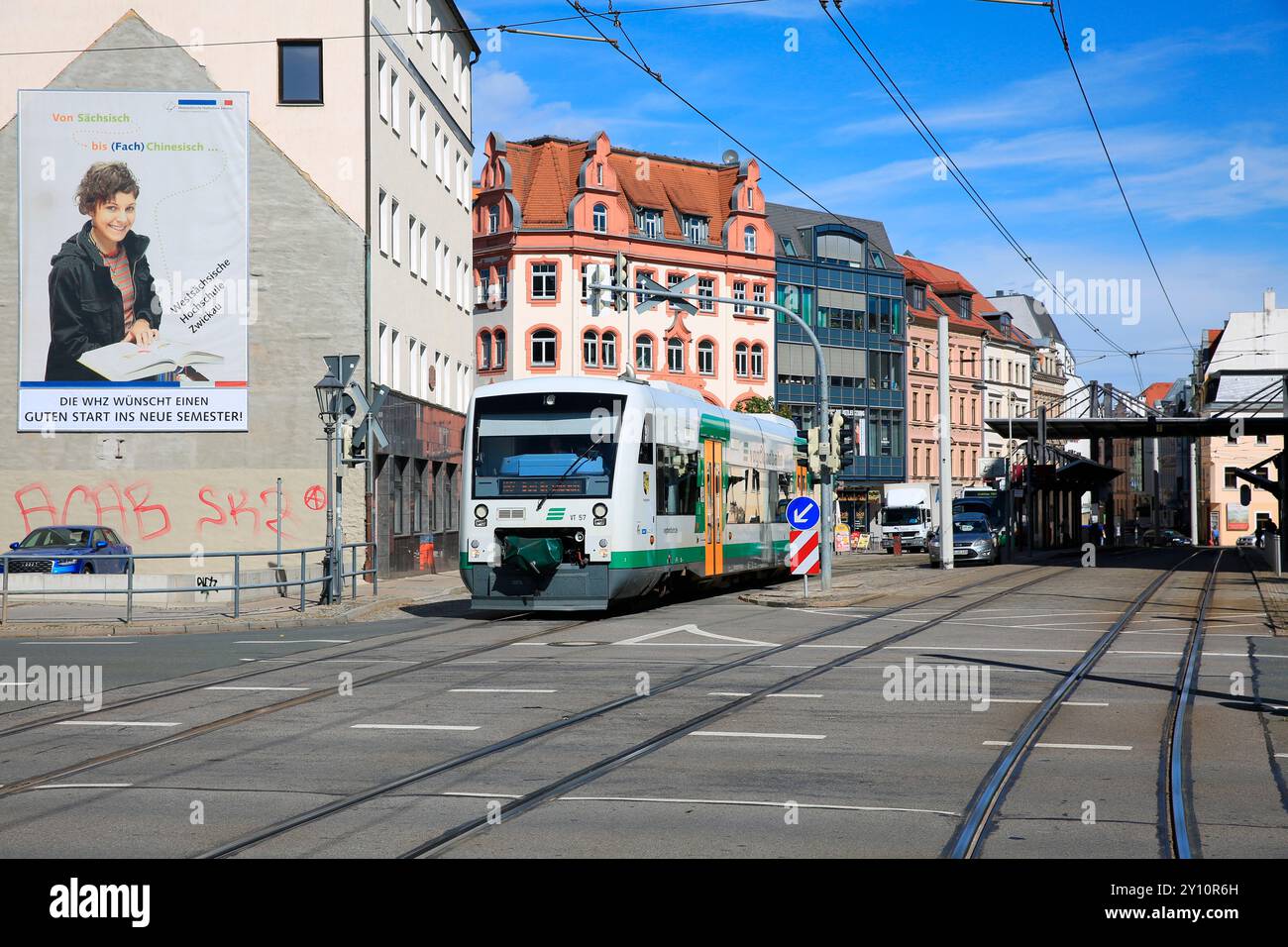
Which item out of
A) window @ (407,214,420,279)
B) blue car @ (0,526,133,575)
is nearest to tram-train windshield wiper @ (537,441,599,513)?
blue car @ (0,526,133,575)

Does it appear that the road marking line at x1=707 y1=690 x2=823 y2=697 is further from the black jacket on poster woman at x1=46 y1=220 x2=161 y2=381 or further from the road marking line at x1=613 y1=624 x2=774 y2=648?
the black jacket on poster woman at x1=46 y1=220 x2=161 y2=381

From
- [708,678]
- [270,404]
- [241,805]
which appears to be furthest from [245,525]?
[241,805]

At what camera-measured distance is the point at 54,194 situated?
36.9 m

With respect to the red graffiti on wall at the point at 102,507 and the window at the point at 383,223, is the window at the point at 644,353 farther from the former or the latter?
the red graffiti on wall at the point at 102,507

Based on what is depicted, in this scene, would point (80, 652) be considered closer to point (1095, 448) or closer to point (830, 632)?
point (830, 632)

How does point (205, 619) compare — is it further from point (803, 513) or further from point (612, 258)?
point (612, 258)

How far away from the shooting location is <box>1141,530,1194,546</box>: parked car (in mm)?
114812

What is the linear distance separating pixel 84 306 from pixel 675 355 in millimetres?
44160

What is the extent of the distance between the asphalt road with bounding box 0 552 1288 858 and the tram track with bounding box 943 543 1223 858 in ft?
0.27

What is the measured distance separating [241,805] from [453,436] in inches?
1598

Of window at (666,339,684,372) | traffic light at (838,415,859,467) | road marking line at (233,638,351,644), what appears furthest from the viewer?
window at (666,339,684,372)

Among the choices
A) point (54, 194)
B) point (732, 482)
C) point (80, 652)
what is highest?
point (54, 194)

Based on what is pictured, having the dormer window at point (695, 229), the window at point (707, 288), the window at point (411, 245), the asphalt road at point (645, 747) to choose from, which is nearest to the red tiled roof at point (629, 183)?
the dormer window at point (695, 229)

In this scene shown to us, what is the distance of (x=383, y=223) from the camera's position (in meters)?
39.9
